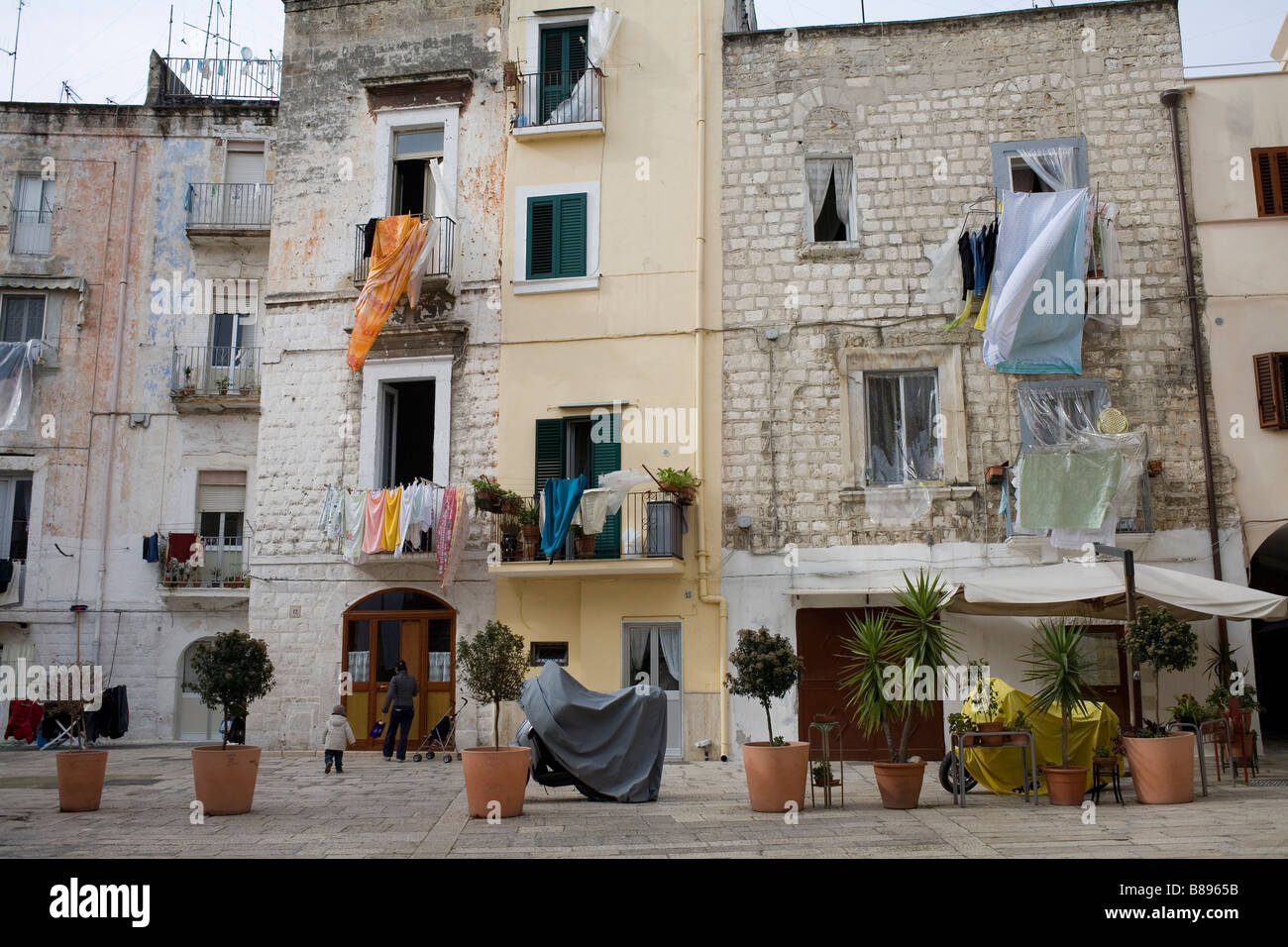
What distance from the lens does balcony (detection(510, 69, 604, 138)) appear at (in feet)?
62.8

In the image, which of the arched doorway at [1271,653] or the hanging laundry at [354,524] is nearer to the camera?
the hanging laundry at [354,524]

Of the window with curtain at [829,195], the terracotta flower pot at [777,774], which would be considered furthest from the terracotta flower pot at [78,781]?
the window with curtain at [829,195]

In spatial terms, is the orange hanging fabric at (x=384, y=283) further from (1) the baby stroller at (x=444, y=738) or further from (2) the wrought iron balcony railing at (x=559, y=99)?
(1) the baby stroller at (x=444, y=738)

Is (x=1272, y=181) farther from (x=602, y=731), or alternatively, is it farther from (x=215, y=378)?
(x=215, y=378)

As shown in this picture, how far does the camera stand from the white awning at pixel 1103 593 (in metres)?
13.6

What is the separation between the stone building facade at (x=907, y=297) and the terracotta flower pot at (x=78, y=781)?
8.89 meters

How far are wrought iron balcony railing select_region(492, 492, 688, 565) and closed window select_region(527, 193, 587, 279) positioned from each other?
12.8 ft

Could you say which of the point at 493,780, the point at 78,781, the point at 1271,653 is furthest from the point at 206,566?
the point at 1271,653

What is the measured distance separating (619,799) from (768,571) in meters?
5.62

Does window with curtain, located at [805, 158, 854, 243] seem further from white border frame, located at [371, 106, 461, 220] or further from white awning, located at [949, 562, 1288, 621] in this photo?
white awning, located at [949, 562, 1288, 621]

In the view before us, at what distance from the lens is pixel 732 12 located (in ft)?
67.2

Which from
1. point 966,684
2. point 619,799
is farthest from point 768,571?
point 619,799

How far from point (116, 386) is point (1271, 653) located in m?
23.9
